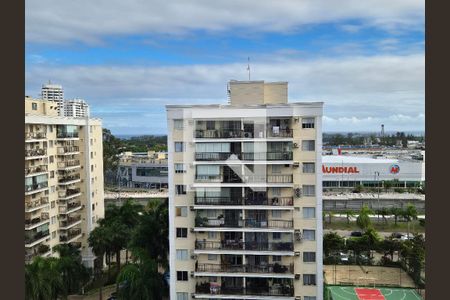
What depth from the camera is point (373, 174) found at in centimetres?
4291

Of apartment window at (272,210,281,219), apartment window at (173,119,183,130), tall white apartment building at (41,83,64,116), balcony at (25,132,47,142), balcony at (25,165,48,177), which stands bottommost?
apartment window at (272,210,281,219)

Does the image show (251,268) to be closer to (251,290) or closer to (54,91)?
(251,290)

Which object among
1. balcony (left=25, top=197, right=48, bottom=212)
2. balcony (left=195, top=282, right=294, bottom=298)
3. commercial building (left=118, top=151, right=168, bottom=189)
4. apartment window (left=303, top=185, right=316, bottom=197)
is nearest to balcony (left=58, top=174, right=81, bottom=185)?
balcony (left=25, top=197, right=48, bottom=212)

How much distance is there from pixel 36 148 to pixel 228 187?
420 inches

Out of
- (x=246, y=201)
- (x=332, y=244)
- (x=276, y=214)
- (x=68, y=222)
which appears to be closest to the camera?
(x=246, y=201)

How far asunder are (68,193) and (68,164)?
4.94ft

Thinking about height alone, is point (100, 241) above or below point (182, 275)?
below

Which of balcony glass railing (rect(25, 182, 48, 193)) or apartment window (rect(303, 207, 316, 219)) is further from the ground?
balcony glass railing (rect(25, 182, 48, 193))

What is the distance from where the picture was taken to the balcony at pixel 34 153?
18.9 m

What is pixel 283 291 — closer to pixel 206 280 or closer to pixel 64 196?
pixel 206 280

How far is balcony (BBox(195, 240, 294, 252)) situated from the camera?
13570 mm

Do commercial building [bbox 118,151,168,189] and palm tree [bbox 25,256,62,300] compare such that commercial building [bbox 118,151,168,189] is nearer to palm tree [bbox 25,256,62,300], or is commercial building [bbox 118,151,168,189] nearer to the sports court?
the sports court

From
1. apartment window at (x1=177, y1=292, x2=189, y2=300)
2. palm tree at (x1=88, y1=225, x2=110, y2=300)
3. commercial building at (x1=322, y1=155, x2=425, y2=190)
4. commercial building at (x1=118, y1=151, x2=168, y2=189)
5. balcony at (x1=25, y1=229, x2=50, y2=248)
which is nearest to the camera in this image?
apartment window at (x1=177, y1=292, x2=189, y2=300)

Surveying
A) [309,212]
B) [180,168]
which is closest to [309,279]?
[309,212]
